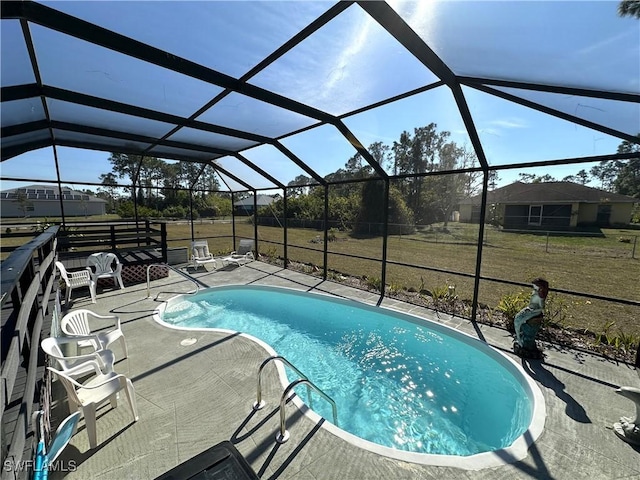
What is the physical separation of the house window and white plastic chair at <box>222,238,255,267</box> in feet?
45.7

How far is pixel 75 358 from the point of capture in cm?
244

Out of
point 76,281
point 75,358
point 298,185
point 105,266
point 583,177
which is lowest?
point 76,281

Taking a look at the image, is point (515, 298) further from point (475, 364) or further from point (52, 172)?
point (52, 172)

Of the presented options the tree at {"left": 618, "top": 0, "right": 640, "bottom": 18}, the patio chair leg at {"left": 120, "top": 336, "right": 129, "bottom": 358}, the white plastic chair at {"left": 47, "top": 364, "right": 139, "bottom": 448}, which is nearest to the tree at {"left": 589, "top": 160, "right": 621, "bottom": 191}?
the tree at {"left": 618, "top": 0, "right": 640, "bottom": 18}

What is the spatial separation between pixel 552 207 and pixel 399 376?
1498 cm

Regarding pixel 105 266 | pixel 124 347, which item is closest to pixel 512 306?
pixel 124 347

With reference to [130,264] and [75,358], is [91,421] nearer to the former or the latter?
[75,358]

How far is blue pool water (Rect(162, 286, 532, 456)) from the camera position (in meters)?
3.03

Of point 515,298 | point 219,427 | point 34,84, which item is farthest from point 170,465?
point 515,298

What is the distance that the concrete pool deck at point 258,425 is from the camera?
2.18m

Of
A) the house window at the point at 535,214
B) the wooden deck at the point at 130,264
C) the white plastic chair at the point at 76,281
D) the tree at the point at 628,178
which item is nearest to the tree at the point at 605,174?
the tree at the point at 628,178

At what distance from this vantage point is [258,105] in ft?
14.5

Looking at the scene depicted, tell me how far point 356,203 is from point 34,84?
15.6m

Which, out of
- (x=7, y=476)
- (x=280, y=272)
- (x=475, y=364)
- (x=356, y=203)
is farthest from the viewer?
(x=356, y=203)
